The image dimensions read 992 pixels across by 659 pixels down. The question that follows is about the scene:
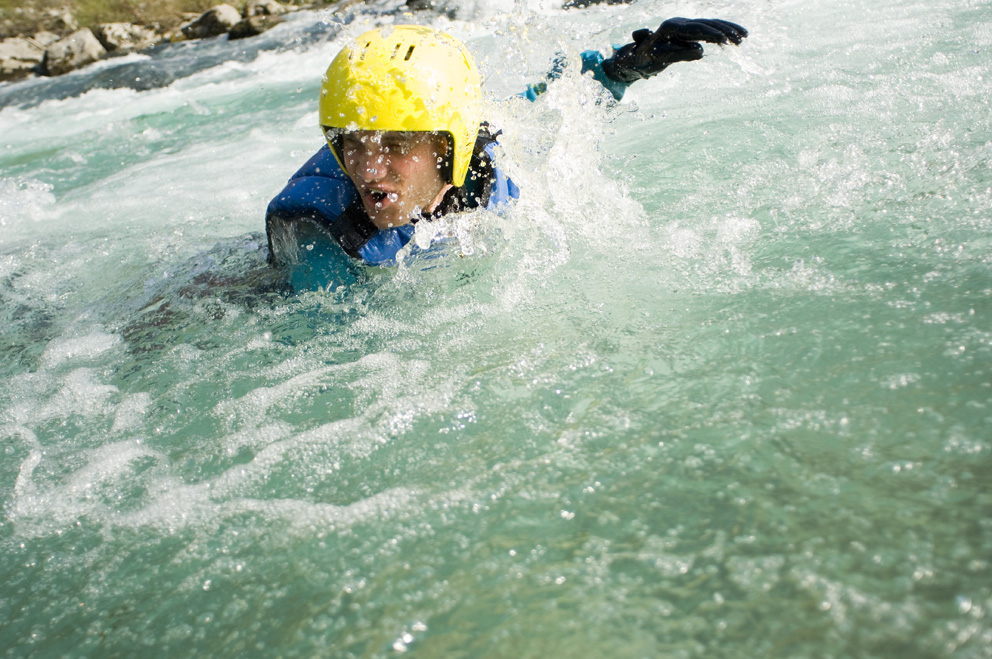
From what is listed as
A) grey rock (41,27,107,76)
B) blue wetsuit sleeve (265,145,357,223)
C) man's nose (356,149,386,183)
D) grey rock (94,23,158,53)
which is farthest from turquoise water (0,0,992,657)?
grey rock (94,23,158,53)

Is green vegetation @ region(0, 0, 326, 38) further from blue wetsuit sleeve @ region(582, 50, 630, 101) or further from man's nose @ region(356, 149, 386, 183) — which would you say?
man's nose @ region(356, 149, 386, 183)

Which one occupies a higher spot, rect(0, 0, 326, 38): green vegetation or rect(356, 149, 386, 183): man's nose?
rect(0, 0, 326, 38): green vegetation

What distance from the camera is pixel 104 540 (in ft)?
6.80

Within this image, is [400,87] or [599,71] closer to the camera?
[400,87]

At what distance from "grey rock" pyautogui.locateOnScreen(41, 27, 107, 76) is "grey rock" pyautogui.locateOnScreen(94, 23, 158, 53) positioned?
1.21ft

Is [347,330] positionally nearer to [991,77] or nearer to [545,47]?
[545,47]

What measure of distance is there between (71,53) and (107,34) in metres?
1.34

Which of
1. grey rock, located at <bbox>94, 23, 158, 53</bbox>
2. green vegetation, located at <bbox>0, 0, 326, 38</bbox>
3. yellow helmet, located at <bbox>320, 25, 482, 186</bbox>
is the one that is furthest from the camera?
green vegetation, located at <bbox>0, 0, 326, 38</bbox>

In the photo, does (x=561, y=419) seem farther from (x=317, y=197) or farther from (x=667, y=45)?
(x=667, y=45)

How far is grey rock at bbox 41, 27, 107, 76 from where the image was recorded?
13.9 m

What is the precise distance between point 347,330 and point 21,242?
3.89 m

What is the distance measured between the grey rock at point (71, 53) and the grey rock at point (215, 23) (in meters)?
1.91

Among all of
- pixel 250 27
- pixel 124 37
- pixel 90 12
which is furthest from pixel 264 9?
pixel 90 12

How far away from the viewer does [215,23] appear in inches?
591
